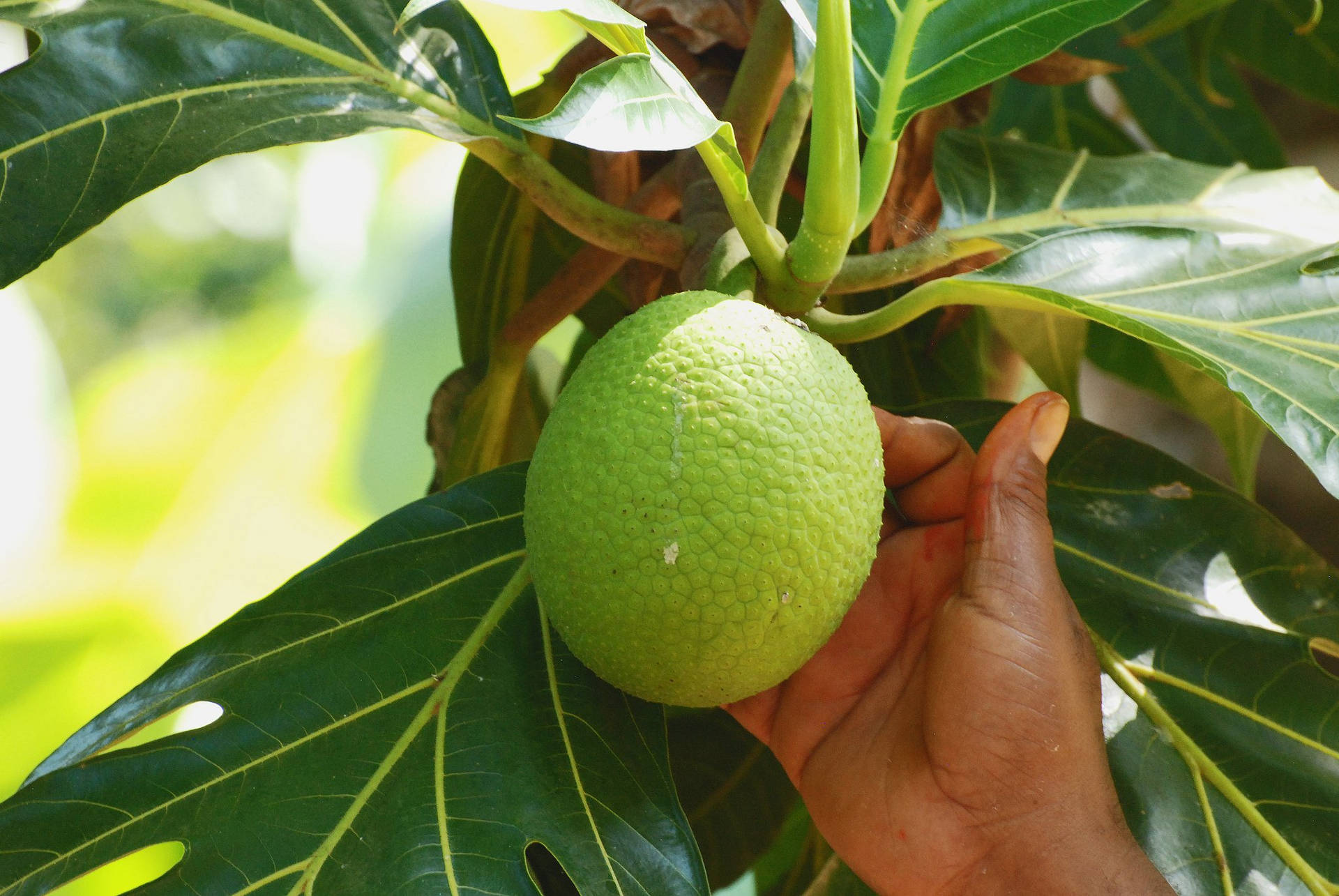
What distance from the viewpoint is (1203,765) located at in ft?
2.05

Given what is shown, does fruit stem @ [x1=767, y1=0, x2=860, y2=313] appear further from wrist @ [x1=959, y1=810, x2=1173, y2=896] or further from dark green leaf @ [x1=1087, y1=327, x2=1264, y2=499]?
dark green leaf @ [x1=1087, y1=327, x2=1264, y2=499]

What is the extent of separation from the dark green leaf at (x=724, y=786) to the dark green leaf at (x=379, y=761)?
27 cm

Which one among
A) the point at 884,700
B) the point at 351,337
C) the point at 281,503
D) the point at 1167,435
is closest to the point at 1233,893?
the point at 884,700

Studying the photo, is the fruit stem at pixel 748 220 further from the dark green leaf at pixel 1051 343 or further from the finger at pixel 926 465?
the dark green leaf at pixel 1051 343

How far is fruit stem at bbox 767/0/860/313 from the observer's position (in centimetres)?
50

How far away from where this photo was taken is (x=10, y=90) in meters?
0.52

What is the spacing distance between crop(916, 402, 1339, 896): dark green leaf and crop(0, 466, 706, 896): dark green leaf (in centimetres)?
29

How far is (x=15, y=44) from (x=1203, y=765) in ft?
2.58

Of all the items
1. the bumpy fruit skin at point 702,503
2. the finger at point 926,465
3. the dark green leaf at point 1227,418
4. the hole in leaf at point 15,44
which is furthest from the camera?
the dark green leaf at point 1227,418

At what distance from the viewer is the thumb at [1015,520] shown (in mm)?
596

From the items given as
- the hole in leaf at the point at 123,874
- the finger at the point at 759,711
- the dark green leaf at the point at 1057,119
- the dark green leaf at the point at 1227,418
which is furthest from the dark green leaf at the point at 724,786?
the dark green leaf at the point at 1057,119

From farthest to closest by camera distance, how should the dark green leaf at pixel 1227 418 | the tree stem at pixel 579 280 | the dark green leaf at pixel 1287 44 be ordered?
the dark green leaf at pixel 1287 44 < the dark green leaf at pixel 1227 418 < the tree stem at pixel 579 280

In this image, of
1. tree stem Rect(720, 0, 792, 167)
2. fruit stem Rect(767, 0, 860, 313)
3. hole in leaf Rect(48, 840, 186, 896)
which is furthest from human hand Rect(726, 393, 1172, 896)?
hole in leaf Rect(48, 840, 186, 896)

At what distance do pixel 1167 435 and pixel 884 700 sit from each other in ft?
4.62
